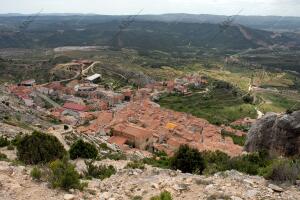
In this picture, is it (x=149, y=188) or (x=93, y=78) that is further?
(x=93, y=78)

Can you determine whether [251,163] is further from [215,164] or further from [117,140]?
[117,140]

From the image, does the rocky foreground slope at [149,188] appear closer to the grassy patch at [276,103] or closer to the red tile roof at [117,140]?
the red tile roof at [117,140]

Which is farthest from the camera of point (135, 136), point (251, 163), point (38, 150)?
point (135, 136)

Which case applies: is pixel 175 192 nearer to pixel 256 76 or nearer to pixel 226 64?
pixel 256 76

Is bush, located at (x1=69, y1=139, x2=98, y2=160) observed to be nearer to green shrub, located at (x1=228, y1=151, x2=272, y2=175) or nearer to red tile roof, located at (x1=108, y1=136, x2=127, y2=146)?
green shrub, located at (x1=228, y1=151, x2=272, y2=175)

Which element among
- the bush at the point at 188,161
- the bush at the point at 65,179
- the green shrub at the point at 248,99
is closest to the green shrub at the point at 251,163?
the bush at the point at 188,161

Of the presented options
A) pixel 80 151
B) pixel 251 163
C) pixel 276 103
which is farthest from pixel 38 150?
pixel 276 103
